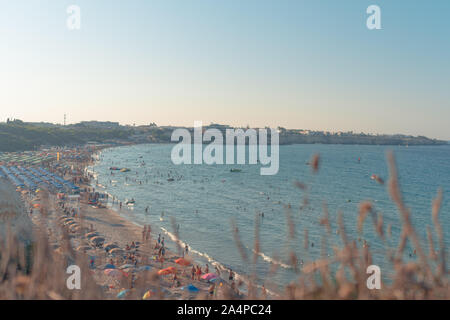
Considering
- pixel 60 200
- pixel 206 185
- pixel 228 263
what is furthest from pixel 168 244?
pixel 206 185

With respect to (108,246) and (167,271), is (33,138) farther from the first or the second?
(167,271)

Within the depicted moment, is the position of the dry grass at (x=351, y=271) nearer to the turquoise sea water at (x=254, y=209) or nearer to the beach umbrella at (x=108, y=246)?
the turquoise sea water at (x=254, y=209)

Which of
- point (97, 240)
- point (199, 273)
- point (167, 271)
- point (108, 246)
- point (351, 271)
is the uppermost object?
point (351, 271)

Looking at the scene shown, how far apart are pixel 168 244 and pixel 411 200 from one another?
120 ft

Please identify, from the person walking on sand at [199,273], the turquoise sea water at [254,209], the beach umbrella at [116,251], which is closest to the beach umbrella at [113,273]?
the beach umbrella at [116,251]

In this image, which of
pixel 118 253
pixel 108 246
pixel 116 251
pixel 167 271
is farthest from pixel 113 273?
pixel 108 246

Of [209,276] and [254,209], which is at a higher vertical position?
[254,209]

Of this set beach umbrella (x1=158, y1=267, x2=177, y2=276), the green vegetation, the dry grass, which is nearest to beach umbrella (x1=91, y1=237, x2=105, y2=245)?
beach umbrella (x1=158, y1=267, x2=177, y2=276)

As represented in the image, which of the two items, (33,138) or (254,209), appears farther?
(33,138)

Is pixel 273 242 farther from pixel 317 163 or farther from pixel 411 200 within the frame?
pixel 411 200

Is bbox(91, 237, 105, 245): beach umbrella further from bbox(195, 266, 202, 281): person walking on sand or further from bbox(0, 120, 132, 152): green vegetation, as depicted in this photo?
bbox(0, 120, 132, 152): green vegetation

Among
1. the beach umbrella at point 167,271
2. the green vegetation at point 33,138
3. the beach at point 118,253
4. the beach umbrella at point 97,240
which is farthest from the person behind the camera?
the green vegetation at point 33,138
